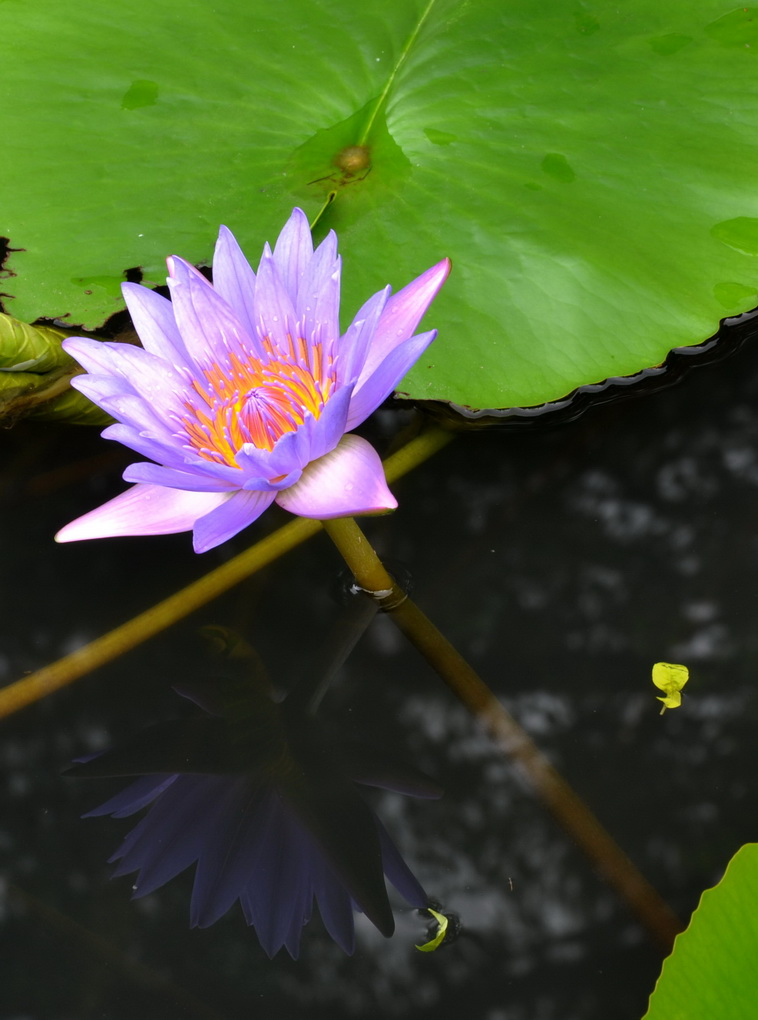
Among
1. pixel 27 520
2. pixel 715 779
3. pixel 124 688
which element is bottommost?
pixel 715 779

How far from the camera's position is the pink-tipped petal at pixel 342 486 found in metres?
1.27

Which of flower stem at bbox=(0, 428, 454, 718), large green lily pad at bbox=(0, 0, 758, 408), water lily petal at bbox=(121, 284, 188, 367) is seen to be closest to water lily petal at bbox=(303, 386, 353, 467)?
water lily petal at bbox=(121, 284, 188, 367)

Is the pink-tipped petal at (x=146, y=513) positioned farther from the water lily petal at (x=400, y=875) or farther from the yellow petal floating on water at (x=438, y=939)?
the yellow petal floating on water at (x=438, y=939)

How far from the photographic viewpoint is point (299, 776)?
1.73m

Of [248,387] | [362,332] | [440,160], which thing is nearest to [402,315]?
[362,332]

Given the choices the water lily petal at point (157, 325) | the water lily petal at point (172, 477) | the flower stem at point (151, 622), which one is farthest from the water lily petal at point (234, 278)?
the flower stem at point (151, 622)


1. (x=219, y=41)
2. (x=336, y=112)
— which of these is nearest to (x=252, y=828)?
(x=336, y=112)

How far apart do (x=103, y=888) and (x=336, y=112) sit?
1.78 metres

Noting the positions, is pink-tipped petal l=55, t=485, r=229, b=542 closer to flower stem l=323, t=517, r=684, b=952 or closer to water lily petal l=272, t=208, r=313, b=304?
flower stem l=323, t=517, r=684, b=952

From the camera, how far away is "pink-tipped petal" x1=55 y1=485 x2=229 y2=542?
1390 millimetres

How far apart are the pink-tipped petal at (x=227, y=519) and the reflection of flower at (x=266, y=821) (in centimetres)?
66

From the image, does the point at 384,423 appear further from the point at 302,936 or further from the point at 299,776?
the point at 302,936

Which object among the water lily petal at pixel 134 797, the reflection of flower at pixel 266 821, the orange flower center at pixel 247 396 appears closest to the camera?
the orange flower center at pixel 247 396

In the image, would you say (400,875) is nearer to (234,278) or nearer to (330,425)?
(330,425)
